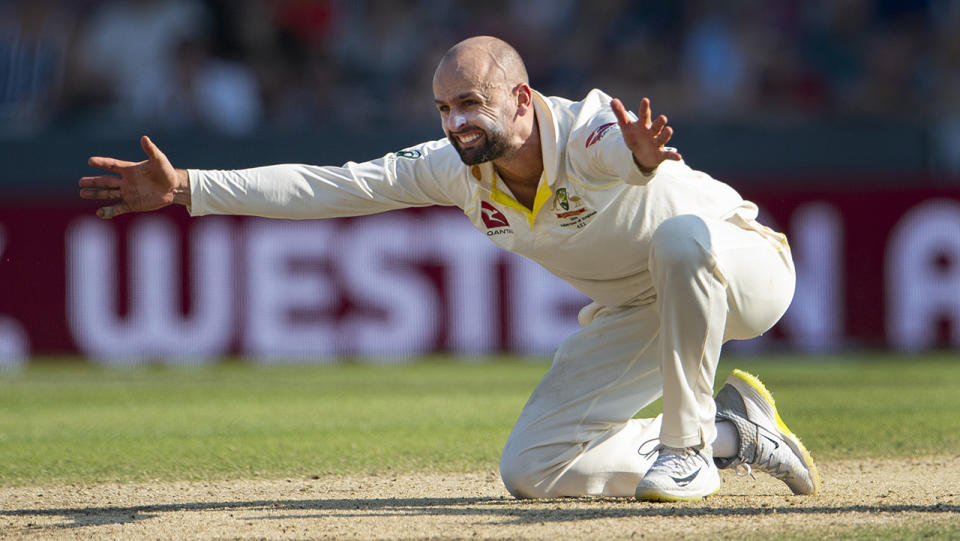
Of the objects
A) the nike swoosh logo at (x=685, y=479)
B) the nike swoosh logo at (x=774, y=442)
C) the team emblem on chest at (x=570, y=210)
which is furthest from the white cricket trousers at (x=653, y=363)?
the nike swoosh logo at (x=774, y=442)

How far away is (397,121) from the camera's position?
11.8 meters

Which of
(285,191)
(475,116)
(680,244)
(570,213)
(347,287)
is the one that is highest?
(475,116)

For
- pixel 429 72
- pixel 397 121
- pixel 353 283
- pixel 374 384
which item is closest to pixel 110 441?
pixel 374 384

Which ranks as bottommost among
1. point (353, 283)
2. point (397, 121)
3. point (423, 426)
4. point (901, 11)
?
point (423, 426)

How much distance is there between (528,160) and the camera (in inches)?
180

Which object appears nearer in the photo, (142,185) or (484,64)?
(484,64)

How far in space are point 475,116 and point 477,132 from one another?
0.06 metres

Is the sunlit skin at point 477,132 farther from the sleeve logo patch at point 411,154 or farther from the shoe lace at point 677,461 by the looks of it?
the shoe lace at point 677,461

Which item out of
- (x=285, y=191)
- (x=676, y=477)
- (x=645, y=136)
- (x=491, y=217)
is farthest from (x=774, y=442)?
(x=285, y=191)

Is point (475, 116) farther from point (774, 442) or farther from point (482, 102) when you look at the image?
point (774, 442)

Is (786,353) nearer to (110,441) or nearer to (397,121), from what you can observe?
(397,121)

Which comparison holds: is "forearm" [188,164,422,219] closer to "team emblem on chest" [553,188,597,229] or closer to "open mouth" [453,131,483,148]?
"open mouth" [453,131,483,148]

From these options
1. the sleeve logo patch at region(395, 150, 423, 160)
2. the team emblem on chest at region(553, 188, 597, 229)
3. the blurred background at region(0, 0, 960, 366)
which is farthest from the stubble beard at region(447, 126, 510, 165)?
the blurred background at region(0, 0, 960, 366)

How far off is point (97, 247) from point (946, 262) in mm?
7068
